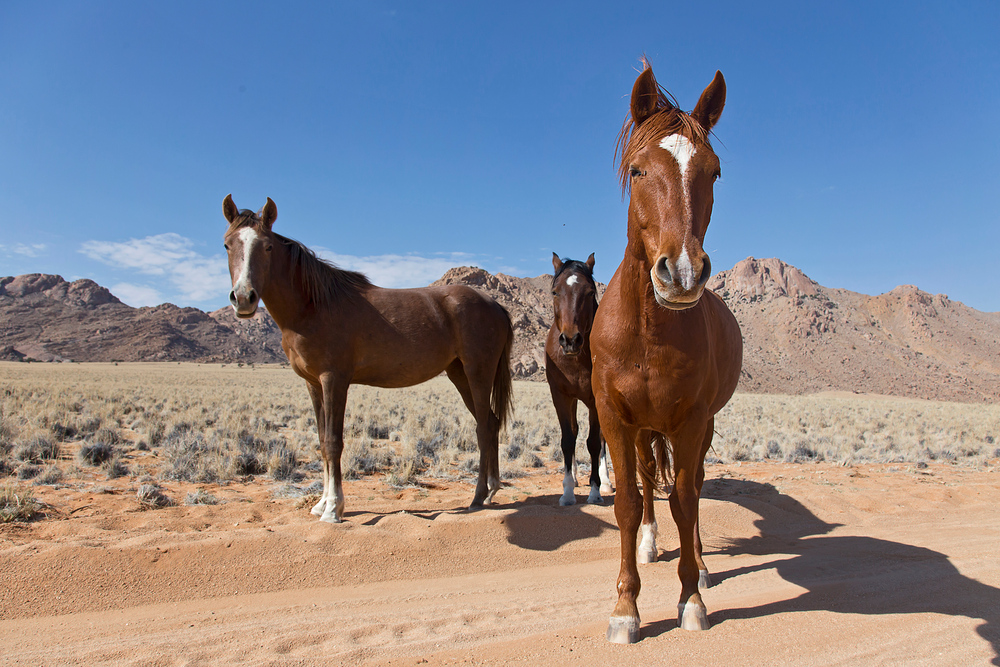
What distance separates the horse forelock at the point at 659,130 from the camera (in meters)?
2.97

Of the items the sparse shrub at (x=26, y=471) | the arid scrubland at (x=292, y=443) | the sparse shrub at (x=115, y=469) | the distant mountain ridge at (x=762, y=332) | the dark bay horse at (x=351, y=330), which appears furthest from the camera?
the distant mountain ridge at (x=762, y=332)

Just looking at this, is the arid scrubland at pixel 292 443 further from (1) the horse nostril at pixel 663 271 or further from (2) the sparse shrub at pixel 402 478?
(1) the horse nostril at pixel 663 271

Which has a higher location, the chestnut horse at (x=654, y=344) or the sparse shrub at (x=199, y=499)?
the chestnut horse at (x=654, y=344)

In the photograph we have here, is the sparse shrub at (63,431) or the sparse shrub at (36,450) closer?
the sparse shrub at (36,450)

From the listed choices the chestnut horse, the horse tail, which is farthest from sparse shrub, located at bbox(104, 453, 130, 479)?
the chestnut horse

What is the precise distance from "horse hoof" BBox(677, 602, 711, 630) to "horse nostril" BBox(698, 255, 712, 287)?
2124 mm

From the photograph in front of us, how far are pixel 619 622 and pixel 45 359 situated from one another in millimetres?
112661

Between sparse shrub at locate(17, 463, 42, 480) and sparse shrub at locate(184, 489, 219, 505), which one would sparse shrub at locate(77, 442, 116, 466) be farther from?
sparse shrub at locate(184, 489, 219, 505)

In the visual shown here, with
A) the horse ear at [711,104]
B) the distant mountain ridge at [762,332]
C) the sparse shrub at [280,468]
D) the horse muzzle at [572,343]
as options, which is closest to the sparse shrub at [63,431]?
the sparse shrub at [280,468]

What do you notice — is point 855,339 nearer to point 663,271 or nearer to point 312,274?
point 312,274

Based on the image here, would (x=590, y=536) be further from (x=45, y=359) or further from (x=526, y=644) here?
(x=45, y=359)

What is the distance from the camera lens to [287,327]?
223 inches

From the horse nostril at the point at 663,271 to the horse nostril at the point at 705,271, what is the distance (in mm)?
125

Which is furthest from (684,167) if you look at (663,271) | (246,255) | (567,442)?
(567,442)
